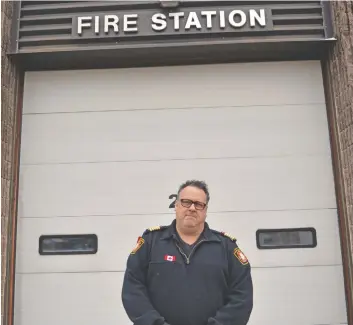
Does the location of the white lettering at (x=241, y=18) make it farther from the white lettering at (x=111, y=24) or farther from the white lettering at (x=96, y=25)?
the white lettering at (x=96, y=25)

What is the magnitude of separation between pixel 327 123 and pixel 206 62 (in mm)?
978

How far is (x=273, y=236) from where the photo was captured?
9.93 feet

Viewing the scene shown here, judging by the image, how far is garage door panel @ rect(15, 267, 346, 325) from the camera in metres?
2.91

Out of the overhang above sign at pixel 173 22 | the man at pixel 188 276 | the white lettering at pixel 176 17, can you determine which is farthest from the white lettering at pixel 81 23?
the man at pixel 188 276

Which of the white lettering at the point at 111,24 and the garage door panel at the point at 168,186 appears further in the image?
the white lettering at the point at 111,24

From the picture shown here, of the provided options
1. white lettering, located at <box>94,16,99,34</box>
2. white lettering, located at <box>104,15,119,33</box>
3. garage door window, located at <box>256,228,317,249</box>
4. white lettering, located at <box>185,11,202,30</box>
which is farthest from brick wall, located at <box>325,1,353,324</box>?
white lettering, located at <box>94,16,99,34</box>

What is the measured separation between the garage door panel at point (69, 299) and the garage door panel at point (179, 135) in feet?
2.68

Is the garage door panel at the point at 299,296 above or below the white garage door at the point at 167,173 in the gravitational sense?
below

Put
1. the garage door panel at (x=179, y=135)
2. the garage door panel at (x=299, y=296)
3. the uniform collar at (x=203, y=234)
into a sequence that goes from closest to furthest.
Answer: the uniform collar at (x=203, y=234) < the garage door panel at (x=299, y=296) < the garage door panel at (x=179, y=135)

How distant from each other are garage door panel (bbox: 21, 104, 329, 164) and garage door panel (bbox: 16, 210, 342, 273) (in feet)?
1.42

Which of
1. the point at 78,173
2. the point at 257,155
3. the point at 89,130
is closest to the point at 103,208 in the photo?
the point at 78,173

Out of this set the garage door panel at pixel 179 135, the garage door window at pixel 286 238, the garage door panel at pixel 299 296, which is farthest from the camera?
the garage door panel at pixel 179 135

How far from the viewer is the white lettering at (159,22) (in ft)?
10.4

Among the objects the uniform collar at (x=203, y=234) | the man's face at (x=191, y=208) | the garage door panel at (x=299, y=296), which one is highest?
the man's face at (x=191, y=208)
